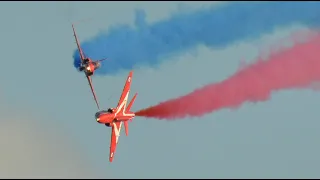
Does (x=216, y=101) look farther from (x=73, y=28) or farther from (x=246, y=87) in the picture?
(x=73, y=28)

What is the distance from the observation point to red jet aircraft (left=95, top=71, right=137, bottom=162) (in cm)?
4403

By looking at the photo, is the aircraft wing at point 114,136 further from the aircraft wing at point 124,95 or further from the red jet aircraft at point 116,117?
the aircraft wing at point 124,95

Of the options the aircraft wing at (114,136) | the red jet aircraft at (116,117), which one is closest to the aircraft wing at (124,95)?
the red jet aircraft at (116,117)

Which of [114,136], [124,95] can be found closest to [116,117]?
[114,136]

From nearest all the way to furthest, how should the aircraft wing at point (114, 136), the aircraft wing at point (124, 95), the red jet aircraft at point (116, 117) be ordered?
the red jet aircraft at point (116, 117) → the aircraft wing at point (124, 95) → the aircraft wing at point (114, 136)

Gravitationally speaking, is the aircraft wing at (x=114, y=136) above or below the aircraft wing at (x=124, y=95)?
below

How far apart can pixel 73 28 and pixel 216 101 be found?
1152 cm

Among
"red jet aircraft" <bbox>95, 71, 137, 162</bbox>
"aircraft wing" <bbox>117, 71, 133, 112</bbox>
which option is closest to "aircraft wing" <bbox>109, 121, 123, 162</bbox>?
"red jet aircraft" <bbox>95, 71, 137, 162</bbox>

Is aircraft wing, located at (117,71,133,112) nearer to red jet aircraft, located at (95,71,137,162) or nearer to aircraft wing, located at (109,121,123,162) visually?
red jet aircraft, located at (95,71,137,162)

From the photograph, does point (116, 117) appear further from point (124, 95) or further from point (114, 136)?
point (124, 95)

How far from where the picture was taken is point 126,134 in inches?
1757

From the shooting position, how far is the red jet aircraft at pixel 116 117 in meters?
44.0

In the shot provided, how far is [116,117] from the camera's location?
44.8 m

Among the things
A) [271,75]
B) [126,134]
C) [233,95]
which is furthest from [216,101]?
[126,134]
